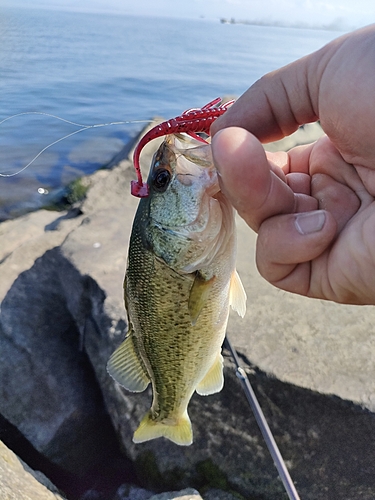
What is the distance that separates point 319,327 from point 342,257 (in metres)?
1.76

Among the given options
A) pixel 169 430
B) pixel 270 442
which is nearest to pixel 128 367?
pixel 169 430

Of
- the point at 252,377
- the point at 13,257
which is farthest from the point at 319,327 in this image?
the point at 13,257

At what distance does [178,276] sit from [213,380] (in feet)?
2.59

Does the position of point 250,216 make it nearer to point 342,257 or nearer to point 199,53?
point 342,257

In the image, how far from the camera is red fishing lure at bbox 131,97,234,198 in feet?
5.66

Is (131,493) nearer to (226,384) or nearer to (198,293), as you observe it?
(226,384)

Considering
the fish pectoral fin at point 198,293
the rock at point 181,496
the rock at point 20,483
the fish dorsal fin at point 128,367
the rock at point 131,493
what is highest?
the fish pectoral fin at point 198,293

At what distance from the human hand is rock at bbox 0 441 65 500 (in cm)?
185

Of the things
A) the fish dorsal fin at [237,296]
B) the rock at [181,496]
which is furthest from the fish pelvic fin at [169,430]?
the fish dorsal fin at [237,296]

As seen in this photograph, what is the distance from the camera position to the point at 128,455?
3340mm

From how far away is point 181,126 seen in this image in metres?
1.73

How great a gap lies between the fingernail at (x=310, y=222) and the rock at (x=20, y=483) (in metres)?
2.08

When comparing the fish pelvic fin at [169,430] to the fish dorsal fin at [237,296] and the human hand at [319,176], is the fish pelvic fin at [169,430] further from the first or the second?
the human hand at [319,176]

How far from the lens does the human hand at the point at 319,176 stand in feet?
5.30
